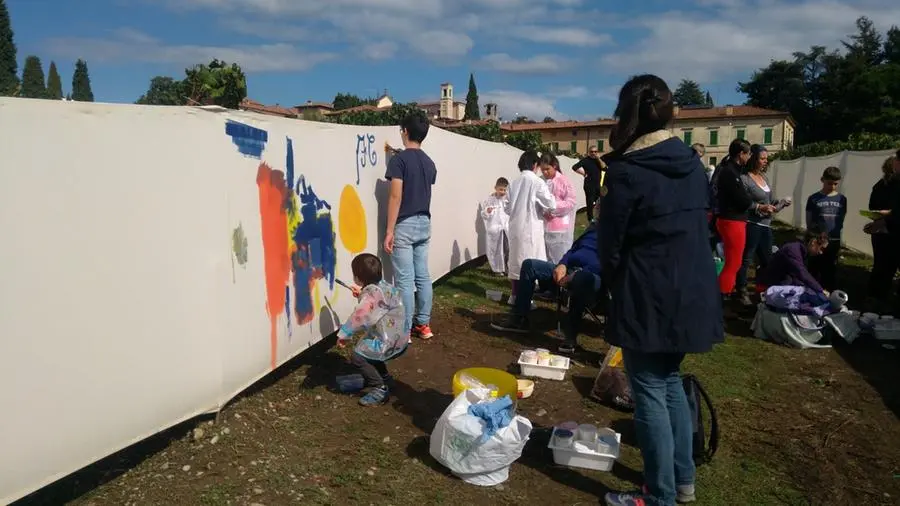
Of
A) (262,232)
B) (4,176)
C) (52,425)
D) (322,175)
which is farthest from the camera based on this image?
(322,175)

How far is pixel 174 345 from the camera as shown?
3172 mm

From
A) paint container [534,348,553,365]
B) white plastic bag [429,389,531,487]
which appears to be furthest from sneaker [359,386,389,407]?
paint container [534,348,553,365]

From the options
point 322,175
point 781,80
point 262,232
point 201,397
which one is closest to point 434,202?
point 322,175

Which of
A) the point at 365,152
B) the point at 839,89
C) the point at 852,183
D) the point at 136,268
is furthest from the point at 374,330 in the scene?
the point at 839,89

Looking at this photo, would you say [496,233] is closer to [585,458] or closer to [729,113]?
[585,458]

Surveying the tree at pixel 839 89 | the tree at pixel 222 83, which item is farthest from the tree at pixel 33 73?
the tree at pixel 839 89

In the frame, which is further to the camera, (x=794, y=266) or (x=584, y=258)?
(x=794, y=266)

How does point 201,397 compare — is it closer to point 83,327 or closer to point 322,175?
point 83,327

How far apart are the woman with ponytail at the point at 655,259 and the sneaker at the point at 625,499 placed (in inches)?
3.3

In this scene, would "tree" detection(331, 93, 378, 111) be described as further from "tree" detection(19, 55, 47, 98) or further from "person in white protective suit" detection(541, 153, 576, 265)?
"person in white protective suit" detection(541, 153, 576, 265)

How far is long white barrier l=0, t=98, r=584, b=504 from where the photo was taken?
245cm

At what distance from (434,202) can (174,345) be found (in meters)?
4.67

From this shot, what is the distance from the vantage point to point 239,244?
3631mm

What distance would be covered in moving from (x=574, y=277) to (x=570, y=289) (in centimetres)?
13
